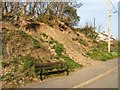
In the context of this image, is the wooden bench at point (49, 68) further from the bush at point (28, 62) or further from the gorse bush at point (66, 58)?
the gorse bush at point (66, 58)

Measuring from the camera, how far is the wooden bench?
567 inches

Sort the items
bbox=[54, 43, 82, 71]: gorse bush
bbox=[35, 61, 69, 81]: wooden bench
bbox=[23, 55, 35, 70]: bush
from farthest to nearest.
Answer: bbox=[54, 43, 82, 71]: gorse bush → bbox=[23, 55, 35, 70]: bush → bbox=[35, 61, 69, 81]: wooden bench

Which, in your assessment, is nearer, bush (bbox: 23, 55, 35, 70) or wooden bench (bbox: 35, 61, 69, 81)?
wooden bench (bbox: 35, 61, 69, 81)

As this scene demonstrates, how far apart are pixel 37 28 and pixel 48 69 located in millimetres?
9600

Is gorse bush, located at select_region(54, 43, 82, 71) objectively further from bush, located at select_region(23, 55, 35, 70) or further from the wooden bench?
bush, located at select_region(23, 55, 35, 70)

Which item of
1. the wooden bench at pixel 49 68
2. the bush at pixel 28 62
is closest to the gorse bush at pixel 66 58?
the wooden bench at pixel 49 68

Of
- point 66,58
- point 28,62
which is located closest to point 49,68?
point 28,62

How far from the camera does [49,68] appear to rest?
1538 centimetres

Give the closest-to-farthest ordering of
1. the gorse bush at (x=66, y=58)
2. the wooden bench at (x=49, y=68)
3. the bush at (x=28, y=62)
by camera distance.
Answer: the wooden bench at (x=49, y=68) → the bush at (x=28, y=62) → the gorse bush at (x=66, y=58)

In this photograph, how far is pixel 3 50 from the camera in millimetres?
15562

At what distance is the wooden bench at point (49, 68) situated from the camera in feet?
47.3

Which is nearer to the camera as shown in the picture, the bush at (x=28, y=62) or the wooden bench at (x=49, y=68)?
the wooden bench at (x=49, y=68)

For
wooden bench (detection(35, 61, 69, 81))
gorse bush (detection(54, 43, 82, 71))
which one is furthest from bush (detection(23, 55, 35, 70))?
gorse bush (detection(54, 43, 82, 71))

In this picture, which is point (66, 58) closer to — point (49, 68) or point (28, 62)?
point (49, 68)
